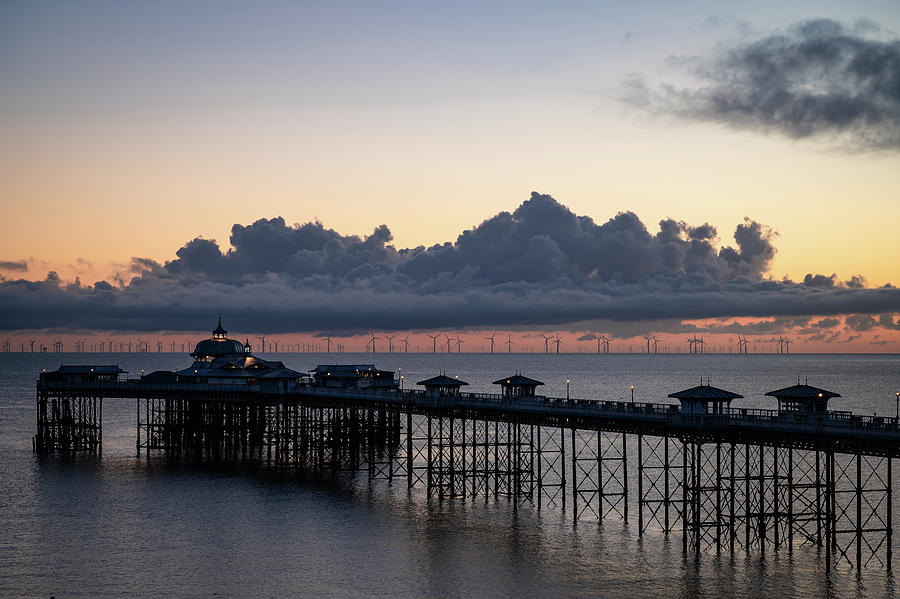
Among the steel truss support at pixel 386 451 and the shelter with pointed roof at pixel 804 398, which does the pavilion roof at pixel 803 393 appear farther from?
the steel truss support at pixel 386 451

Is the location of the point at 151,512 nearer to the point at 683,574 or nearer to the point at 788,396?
the point at 683,574

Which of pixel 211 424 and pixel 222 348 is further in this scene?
pixel 222 348

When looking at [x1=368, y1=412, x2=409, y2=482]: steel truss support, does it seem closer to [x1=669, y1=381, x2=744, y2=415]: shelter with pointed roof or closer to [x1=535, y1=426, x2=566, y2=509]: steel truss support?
[x1=535, y1=426, x2=566, y2=509]: steel truss support

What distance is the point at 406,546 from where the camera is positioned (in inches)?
2709

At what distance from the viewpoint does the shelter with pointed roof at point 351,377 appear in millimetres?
123562

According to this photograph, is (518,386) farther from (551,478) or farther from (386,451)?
(386,451)

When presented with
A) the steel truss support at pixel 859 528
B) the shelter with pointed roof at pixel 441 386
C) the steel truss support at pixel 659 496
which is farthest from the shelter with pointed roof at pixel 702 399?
the shelter with pointed roof at pixel 441 386

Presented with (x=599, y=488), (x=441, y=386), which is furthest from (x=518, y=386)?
(x=599, y=488)

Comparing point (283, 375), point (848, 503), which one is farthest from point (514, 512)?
point (283, 375)

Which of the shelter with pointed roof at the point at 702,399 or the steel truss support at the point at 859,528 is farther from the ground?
Answer: the shelter with pointed roof at the point at 702,399

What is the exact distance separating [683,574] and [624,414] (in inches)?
646

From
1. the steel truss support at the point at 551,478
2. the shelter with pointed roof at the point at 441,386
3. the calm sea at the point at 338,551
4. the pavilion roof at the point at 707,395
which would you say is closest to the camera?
the calm sea at the point at 338,551

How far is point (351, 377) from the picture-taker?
123812mm

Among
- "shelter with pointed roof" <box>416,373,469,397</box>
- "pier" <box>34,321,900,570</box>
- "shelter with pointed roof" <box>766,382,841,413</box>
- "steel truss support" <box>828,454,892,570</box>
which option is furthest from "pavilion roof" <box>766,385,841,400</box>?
"shelter with pointed roof" <box>416,373,469,397</box>
